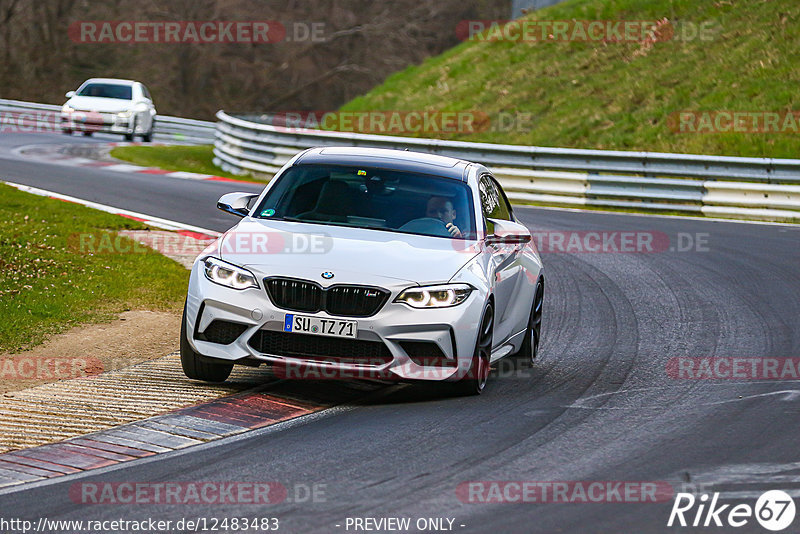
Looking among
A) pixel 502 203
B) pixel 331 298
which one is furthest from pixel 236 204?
pixel 502 203

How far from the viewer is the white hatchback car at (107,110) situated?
32.8 metres

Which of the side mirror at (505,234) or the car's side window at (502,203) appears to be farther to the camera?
Answer: the car's side window at (502,203)

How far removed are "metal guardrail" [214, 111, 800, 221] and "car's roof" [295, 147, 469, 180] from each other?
1255 cm

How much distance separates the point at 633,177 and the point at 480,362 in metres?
14.6

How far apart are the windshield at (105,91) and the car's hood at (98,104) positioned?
0.76ft

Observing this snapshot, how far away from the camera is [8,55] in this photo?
57969 mm

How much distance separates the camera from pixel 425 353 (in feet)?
24.8
